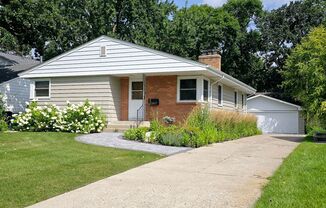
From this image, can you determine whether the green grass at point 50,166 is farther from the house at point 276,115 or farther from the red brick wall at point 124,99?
the house at point 276,115

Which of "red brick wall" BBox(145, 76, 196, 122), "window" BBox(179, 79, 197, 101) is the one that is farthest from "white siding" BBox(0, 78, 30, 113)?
"window" BBox(179, 79, 197, 101)

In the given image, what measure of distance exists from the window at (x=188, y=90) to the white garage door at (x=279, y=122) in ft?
53.9

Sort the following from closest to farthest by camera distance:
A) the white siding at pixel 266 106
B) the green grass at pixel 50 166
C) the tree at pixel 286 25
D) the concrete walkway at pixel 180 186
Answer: the concrete walkway at pixel 180 186, the green grass at pixel 50 166, the white siding at pixel 266 106, the tree at pixel 286 25

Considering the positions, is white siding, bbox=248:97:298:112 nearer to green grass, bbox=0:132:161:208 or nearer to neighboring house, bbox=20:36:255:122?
neighboring house, bbox=20:36:255:122

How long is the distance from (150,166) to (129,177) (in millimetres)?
1323

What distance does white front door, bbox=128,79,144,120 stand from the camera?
785 inches

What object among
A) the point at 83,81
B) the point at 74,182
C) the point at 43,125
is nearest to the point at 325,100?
the point at 83,81

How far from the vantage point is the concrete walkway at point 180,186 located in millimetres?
5738

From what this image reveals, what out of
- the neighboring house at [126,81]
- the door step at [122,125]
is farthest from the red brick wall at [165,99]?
the door step at [122,125]

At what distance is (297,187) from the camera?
21.3ft

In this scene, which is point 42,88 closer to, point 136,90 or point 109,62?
point 109,62

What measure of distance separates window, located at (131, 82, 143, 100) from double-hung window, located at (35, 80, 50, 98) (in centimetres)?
466

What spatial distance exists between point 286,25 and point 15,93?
96.8ft

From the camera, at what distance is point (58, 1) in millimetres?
33500
